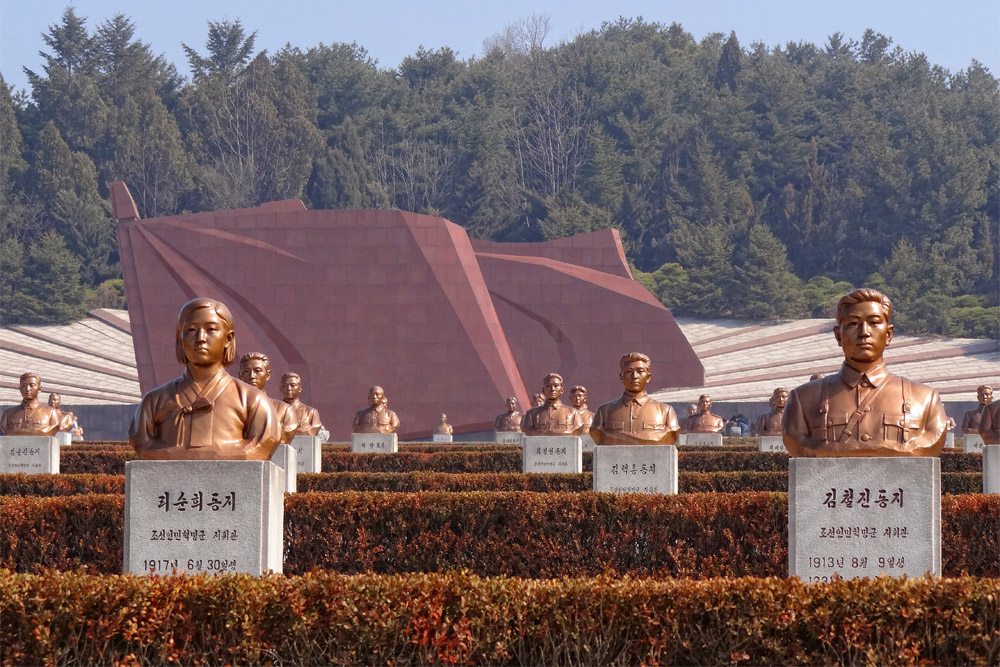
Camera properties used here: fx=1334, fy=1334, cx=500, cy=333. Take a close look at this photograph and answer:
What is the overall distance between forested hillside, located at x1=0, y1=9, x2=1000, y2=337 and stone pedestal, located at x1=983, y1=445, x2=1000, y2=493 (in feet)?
120

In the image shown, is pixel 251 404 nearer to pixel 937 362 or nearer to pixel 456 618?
pixel 456 618

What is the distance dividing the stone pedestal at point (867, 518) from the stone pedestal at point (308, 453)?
25.5 ft

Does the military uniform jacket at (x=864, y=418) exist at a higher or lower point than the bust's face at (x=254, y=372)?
lower

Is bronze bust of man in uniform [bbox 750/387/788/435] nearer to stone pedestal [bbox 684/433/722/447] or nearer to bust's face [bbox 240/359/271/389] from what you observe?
stone pedestal [bbox 684/433/722/447]

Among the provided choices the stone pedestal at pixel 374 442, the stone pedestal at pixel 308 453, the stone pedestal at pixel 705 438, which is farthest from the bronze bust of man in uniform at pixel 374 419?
the stone pedestal at pixel 705 438

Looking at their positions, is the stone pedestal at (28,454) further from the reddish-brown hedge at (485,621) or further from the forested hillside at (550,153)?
the forested hillside at (550,153)

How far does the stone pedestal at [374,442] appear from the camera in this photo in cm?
1630

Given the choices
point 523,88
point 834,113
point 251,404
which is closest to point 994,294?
point 834,113

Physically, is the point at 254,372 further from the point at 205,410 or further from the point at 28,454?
the point at 205,410

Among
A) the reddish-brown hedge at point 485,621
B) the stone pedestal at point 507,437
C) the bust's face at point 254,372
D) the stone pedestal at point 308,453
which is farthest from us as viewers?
the stone pedestal at point 507,437

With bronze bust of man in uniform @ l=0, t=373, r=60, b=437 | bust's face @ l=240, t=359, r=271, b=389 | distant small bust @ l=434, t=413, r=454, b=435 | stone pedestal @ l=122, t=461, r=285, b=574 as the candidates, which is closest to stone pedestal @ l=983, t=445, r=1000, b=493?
bust's face @ l=240, t=359, r=271, b=389

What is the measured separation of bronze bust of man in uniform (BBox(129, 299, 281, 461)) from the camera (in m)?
5.97

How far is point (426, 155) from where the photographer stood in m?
57.2

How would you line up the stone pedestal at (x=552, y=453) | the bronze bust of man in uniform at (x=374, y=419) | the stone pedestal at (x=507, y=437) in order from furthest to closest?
the stone pedestal at (x=507, y=437)
the bronze bust of man in uniform at (x=374, y=419)
the stone pedestal at (x=552, y=453)
